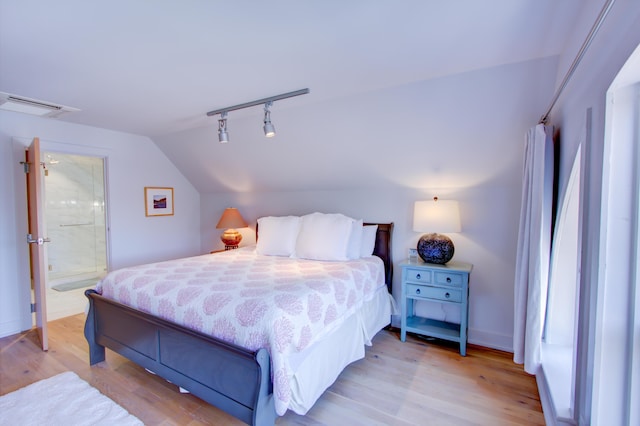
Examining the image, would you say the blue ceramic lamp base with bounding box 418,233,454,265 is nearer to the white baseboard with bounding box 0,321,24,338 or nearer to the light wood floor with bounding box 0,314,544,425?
the light wood floor with bounding box 0,314,544,425

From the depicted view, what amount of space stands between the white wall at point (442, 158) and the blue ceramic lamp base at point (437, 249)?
0.23 m

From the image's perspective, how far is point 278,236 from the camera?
338 centimetres

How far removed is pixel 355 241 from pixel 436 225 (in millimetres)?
804

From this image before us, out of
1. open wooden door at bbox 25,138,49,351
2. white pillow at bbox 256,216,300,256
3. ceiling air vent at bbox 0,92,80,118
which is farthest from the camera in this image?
white pillow at bbox 256,216,300,256

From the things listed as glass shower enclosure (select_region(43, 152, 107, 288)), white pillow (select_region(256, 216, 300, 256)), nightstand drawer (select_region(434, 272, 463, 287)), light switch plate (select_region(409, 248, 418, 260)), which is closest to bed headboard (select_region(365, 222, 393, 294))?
light switch plate (select_region(409, 248, 418, 260))

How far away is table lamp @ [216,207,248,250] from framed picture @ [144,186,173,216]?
91cm

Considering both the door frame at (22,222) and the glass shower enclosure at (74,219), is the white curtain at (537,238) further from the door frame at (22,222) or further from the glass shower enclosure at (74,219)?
the glass shower enclosure at (74,219)

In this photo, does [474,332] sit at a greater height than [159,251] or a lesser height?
lesser

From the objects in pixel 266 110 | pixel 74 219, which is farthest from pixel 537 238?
pixel 74 219

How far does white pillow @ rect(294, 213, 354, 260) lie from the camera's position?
3.02m

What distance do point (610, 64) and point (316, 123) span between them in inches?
85.1

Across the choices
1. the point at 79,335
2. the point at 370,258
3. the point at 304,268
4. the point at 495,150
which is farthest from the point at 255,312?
the point at 79,335

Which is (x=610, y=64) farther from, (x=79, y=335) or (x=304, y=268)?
(x=79, y=335)

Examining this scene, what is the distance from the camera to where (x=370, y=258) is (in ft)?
10.2
